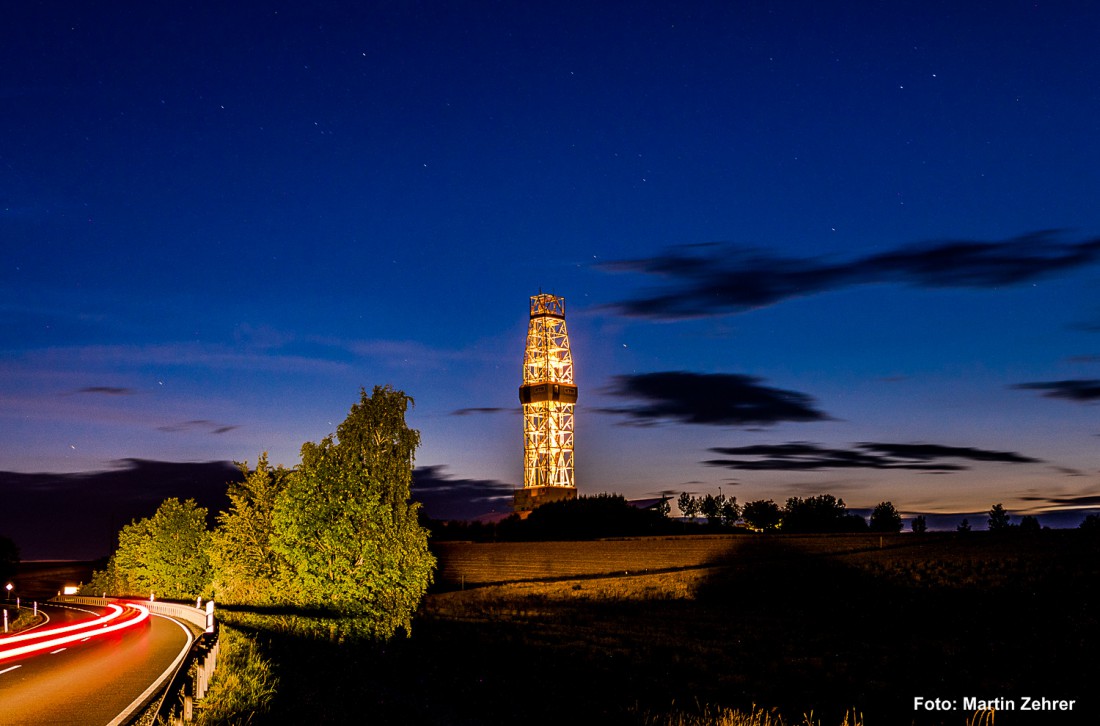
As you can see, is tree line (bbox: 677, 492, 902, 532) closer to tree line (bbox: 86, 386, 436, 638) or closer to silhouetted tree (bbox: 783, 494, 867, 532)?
silhouetted tree (bbox: 783, 494, 867, 532)

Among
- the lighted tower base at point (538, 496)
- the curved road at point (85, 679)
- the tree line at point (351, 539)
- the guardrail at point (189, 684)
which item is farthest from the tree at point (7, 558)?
the guardrail at point (189, 684)

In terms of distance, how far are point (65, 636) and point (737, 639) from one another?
2424 cm

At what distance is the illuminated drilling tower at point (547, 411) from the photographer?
110m

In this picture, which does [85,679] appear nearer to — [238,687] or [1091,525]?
[238,687]

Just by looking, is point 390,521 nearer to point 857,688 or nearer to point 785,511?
point 857,688

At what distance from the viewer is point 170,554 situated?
64.8m

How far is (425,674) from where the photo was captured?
86.9 feet

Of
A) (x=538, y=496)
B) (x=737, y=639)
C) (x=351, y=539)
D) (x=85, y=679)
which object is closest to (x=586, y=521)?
(x=538, y=496)

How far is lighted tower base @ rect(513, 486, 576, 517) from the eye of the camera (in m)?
109

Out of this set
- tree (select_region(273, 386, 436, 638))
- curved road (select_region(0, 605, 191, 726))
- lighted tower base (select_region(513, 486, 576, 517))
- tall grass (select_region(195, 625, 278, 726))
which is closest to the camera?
tall grass (select_region(195, 625, 278, 726))

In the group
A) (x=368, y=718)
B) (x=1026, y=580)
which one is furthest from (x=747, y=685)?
(x=1026, y=580)

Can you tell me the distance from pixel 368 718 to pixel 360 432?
70.2 feet

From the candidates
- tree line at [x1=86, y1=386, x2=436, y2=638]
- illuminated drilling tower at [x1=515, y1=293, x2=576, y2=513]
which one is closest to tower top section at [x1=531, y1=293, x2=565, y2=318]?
illuminated drilling tower at [x1=515, y1=293, x2=576, y2=513]

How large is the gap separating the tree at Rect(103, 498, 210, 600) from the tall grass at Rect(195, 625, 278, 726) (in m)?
48.0
